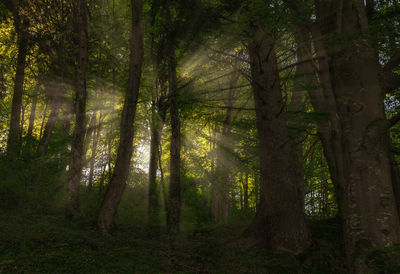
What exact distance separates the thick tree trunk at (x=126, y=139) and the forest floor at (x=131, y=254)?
1.98 feet

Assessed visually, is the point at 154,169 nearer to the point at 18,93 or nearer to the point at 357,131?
the point at 18,93

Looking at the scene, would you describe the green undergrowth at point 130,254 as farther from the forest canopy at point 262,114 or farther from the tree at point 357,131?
the tree at point 357,131

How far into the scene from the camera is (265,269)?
6.11 metres

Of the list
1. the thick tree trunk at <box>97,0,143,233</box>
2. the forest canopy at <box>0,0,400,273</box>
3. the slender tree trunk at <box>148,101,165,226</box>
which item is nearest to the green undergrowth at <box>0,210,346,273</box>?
the forest canopy at <box>0,0,400,273</box>

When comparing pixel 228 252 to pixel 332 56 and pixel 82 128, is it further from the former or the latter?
pixel 82 128

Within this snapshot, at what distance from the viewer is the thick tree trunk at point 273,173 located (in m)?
6.96

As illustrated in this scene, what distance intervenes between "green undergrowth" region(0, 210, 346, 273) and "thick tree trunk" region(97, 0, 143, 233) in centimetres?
60

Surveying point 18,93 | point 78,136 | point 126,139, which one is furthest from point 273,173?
point 18,93

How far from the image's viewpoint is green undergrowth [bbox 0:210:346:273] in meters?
5.50

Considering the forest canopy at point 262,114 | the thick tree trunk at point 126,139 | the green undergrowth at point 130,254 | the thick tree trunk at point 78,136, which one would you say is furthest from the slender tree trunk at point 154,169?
the green undergrowth at point 130,254

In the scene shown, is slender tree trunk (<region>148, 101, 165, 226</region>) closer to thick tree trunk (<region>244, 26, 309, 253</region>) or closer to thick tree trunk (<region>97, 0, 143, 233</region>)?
thick tree trunk (<region>97, 0, 143, 233</region>)

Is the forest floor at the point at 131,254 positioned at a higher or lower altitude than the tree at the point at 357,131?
lower

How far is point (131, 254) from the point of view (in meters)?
6.62

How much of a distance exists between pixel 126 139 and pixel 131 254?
405 cm
